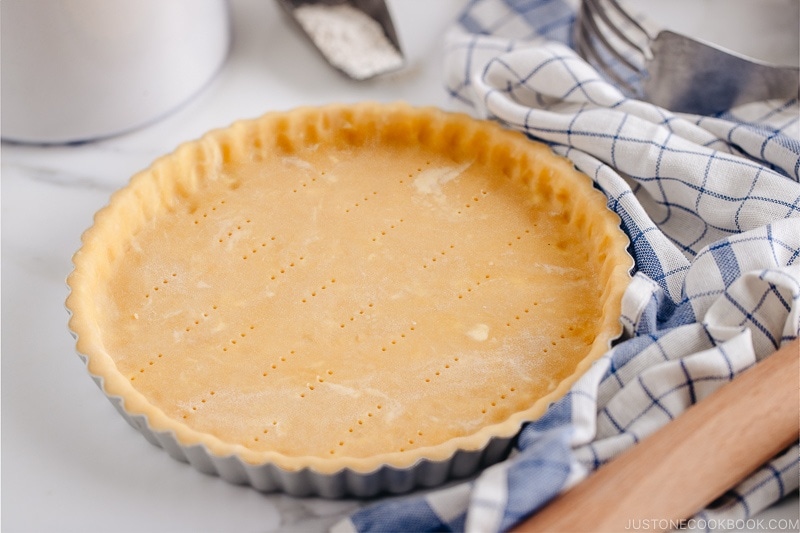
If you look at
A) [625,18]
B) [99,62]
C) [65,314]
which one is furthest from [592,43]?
[65,314]

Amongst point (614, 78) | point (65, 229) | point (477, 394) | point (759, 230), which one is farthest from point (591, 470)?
point (65, 229)

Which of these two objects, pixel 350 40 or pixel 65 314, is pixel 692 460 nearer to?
pixel 65 314

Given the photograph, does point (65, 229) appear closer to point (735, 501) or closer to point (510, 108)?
point (510, 108)

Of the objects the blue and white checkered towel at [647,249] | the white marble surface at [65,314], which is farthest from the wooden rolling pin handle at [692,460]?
the white marble surface at [65,314]

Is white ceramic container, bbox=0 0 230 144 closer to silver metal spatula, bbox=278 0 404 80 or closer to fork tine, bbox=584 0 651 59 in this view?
silver metal spatula, bbox=278 0 404 80

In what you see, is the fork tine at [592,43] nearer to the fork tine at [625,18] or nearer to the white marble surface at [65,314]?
the fork tine at [625,18]
